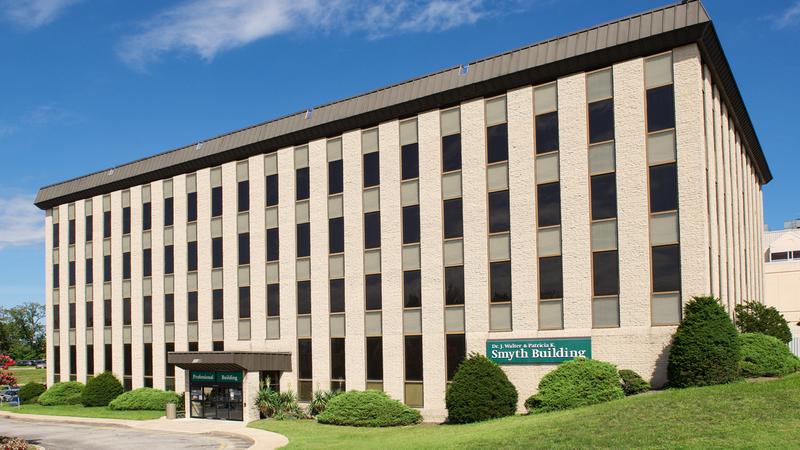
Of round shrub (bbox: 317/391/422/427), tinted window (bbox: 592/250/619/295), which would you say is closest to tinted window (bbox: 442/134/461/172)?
tinted window (bbox: 592/250/619/295)

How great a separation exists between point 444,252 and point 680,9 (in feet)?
45.3

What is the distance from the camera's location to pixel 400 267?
37.3 m

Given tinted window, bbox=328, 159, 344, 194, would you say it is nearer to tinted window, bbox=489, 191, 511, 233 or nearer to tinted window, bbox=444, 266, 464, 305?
tinted window, bbox=444, 266, 464, 305

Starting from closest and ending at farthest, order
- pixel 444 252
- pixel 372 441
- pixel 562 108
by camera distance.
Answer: pixel 372 441, pixel 562 108, pixel 444 252

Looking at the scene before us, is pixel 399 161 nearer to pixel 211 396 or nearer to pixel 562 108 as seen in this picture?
pixel 562 108

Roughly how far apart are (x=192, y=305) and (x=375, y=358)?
14.0 m

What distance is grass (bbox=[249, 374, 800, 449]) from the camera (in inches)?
785

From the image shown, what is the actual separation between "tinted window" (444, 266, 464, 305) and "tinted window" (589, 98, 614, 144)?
26.6 ft

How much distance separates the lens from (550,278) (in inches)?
1286

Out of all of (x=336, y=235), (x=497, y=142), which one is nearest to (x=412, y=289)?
(x=336, y=235)

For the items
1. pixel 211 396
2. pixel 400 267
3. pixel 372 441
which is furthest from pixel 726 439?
pixel 211 396

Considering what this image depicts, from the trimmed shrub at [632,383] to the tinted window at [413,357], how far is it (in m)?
9.88

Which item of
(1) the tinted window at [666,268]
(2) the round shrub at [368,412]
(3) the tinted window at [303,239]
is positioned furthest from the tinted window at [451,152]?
(2) the round shrub at [368,412]

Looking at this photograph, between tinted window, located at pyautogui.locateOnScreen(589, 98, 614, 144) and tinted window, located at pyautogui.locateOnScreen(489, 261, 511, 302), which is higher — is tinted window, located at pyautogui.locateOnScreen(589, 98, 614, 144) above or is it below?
above
